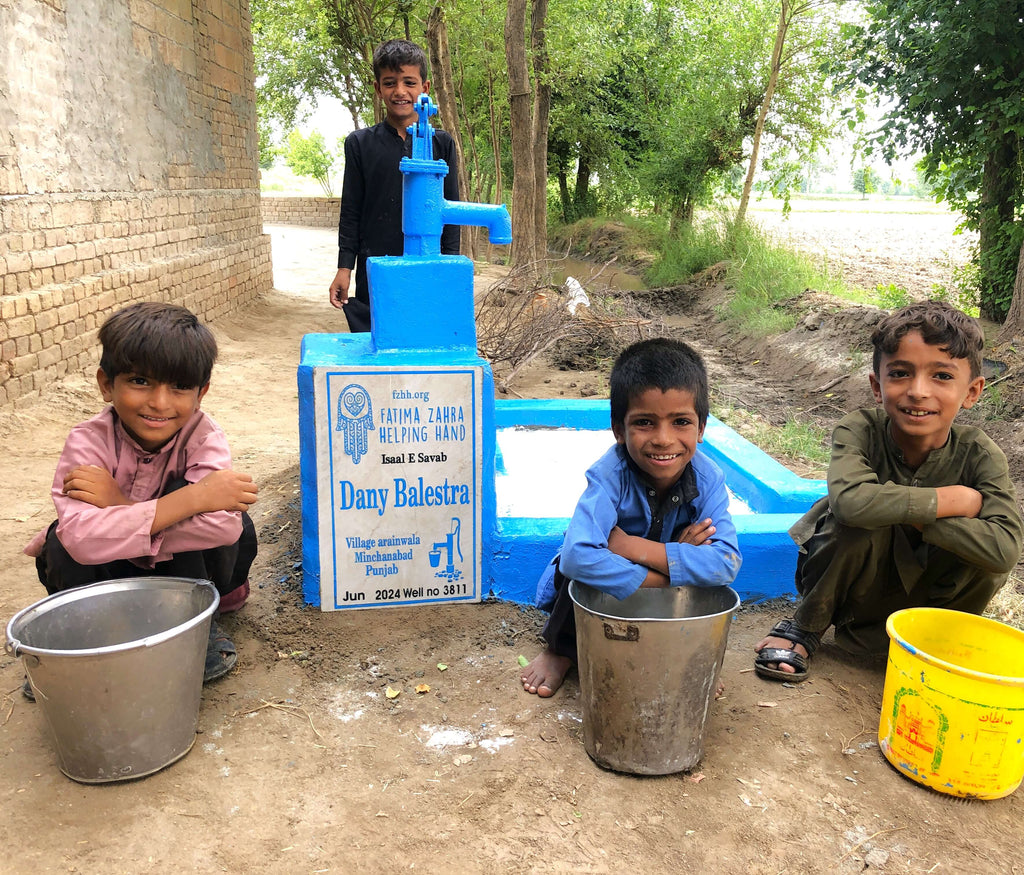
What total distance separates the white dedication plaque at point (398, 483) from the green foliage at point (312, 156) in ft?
132

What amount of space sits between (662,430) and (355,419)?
1016 millimetres

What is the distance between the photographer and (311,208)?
26.8 meters

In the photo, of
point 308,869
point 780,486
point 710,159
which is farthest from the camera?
point 710,159

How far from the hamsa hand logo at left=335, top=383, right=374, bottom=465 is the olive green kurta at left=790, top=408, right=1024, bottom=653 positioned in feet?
4.49

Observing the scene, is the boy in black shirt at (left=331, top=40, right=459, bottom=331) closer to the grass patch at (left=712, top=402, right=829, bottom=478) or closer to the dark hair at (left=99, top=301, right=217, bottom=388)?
the dark hair at (left=99, top=301, right=217, bottom=388)

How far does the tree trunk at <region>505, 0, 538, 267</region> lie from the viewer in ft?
30.2

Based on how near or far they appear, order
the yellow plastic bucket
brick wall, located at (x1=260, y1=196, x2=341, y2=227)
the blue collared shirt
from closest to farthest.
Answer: the yellow plastic bucket < the blue collared shirt < brick wall, located at (x1=260, y1=196, x2=341, y2=227)

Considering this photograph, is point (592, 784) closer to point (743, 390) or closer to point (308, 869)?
point (308, 869)

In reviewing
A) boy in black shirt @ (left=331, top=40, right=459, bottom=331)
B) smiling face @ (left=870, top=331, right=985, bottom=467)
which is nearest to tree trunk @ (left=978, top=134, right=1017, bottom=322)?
boy in black shirt @ (left=331, top=40, right=459, bottom=331)

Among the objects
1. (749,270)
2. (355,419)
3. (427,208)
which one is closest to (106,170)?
(427,208)

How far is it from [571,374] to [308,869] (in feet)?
18.0

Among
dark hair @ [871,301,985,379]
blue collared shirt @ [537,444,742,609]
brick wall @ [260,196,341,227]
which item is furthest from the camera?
brick wall @ [260,196,341,227]

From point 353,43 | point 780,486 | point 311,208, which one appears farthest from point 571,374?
point 311,208

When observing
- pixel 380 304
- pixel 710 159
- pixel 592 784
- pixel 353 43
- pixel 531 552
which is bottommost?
pixel 592 784
